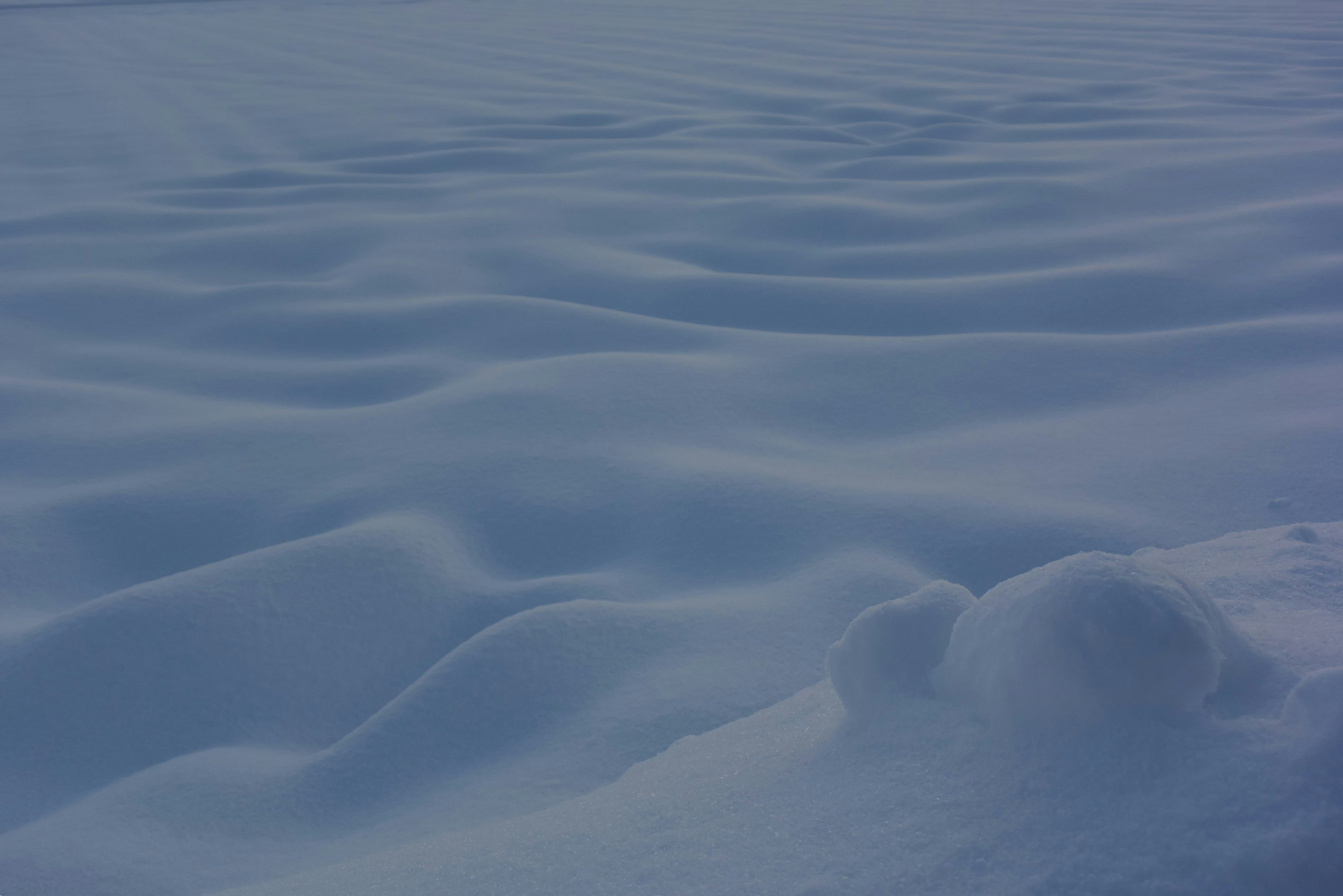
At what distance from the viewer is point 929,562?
3.86 ft

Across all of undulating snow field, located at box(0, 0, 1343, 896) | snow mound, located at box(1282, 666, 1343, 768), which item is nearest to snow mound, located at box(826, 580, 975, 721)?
undulating snow field, located at box(0, 0, 1343, 896)

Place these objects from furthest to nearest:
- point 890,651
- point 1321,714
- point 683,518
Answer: point 683,518, point 890,651, point 1321,714

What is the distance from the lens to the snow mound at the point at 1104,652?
56 centimetres

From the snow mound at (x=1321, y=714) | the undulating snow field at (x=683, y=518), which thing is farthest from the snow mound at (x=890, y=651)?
the snow mound at (x=1321, y=714)

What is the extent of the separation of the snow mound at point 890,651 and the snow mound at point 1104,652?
0.07 meters

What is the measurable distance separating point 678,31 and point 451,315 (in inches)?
192

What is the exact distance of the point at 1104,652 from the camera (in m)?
0.56

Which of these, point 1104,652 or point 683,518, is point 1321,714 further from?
point 683,518

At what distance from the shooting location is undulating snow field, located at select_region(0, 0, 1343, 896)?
1.88 ft

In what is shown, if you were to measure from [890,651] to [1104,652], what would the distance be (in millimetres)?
150

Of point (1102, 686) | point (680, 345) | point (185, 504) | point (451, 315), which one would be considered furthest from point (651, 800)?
point (451, 315)

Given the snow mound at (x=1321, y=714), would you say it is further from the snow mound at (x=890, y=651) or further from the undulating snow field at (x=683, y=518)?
the snow mound at (x=890, y=651)

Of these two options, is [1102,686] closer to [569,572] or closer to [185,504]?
[569,572]

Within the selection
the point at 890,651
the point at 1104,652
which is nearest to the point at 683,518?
the point at 890,651
